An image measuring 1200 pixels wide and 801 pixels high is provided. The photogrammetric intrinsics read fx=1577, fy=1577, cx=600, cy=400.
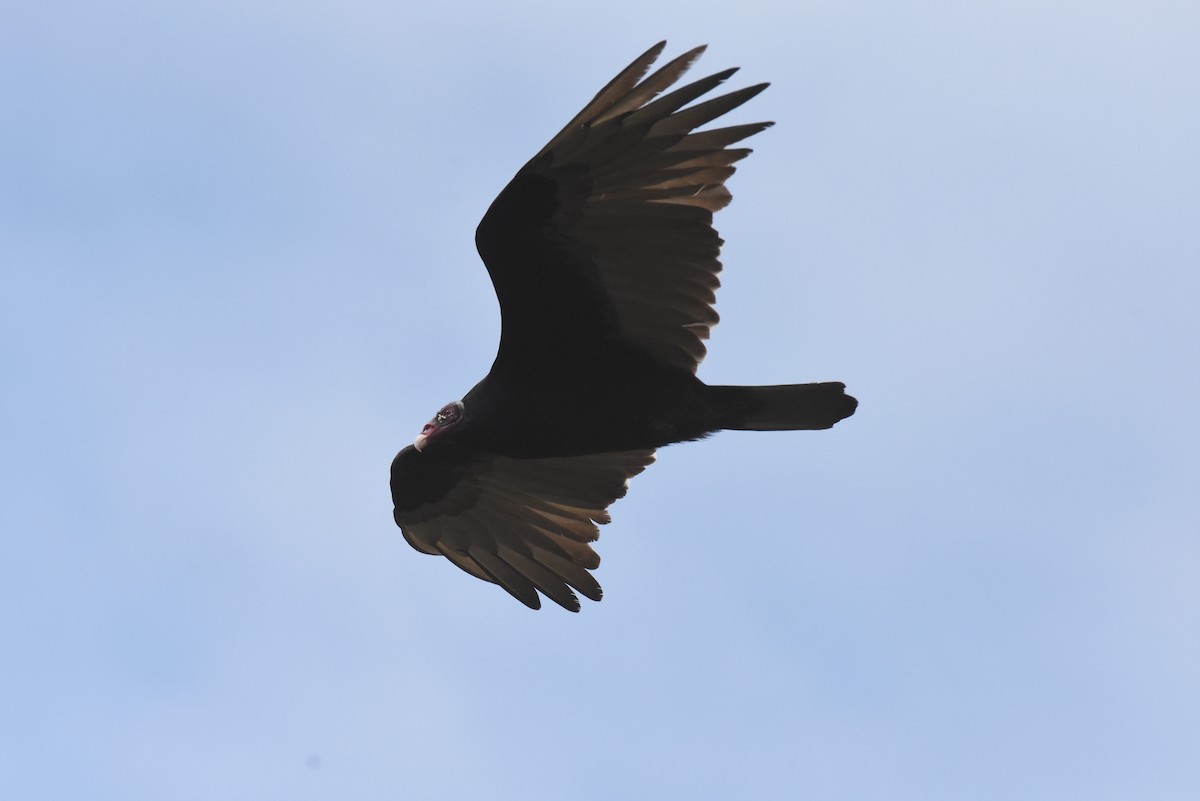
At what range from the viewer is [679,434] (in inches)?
306

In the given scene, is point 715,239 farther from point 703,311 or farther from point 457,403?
point 457,403

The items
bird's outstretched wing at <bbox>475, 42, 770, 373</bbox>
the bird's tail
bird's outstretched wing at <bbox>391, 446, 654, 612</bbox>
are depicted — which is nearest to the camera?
bird's outstretched wing at <bbox>475, 42, 770, 373</bbox>

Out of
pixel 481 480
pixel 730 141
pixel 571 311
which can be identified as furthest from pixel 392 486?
pixel 730 141

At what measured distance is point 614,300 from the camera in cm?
749

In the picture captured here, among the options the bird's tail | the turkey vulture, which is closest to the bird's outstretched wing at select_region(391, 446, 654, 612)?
the turkey vulture

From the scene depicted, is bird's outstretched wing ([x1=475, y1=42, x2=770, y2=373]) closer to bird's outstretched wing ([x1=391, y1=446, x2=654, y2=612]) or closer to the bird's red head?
the bird's red head

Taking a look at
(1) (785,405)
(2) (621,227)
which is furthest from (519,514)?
(2) (621,227)

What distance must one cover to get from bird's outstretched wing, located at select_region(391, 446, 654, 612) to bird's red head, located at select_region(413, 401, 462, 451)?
551mm

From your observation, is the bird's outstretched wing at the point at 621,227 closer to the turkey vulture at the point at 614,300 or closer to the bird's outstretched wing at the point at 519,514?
the turkey vulture at the point at 614,300

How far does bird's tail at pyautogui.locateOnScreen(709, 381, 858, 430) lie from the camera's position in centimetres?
737

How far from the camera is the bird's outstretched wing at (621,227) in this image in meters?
6.97

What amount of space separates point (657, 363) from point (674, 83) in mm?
1390

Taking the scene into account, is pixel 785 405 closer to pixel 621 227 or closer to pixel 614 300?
pixel 614 300

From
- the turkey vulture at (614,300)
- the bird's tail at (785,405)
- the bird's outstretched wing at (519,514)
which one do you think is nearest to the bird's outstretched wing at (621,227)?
the turkey vulture at (614,300)
